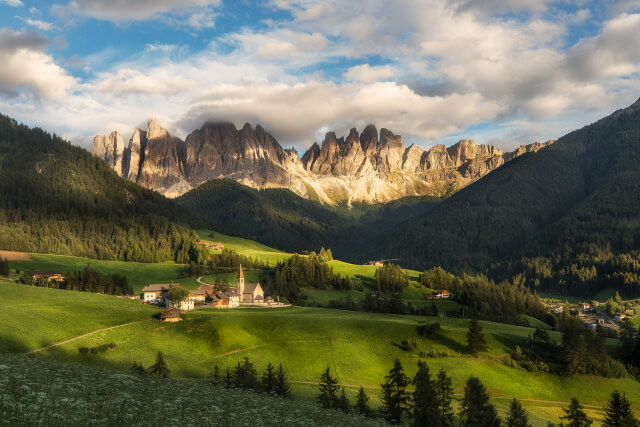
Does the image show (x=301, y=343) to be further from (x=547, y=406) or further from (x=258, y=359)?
(x=547, y=406)

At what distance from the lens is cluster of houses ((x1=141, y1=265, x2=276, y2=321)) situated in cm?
13325

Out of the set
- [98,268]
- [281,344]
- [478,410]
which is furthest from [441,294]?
[98,268]

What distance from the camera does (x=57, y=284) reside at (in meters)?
146

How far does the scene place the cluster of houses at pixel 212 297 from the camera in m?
133

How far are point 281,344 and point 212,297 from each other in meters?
55.5

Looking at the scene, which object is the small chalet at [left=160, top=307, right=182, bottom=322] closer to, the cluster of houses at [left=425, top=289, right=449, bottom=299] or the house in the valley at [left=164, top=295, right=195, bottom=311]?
the house in the valley at [left=164, top=295, right=195, bottom=311]

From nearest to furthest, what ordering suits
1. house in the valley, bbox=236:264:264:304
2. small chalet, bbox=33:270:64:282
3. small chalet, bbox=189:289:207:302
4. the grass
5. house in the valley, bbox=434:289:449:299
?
small chalet, bbox=33:270:64:282 < small chalet, bbox=189:289:207:302 < house in the valley, bbox=236:264:264:304 < the grass < house in the valley, bbox=434:289:449:299

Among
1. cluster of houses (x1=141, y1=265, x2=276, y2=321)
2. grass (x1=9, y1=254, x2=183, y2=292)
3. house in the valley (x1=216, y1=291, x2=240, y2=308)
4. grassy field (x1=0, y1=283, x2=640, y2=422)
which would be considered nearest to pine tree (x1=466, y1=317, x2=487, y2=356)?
grassy field (x1=0, y1=283, x2=640, y2=422)

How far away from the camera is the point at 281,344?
95750 millimetres

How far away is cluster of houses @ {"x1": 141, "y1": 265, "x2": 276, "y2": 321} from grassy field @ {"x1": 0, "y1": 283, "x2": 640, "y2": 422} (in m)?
19.4

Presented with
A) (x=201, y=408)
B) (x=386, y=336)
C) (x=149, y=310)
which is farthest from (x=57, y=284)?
(x=201, y=408)

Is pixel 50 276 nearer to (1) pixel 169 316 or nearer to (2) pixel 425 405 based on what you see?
(1) pixel 169 316

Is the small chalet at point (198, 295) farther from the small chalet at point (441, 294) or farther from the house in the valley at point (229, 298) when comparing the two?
the small chalet at point (441, 294)

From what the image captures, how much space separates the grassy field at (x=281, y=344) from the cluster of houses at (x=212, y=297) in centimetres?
1936
